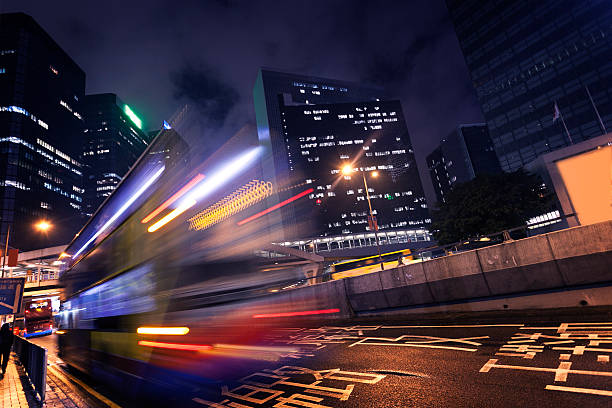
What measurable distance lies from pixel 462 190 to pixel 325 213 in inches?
3691

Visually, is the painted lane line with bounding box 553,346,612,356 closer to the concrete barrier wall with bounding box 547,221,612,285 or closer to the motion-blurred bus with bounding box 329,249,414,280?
the concrete barrier wall with bounding box 547,221,612,285

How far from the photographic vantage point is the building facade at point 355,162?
130 meters

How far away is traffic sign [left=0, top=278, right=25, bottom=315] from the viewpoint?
23.8 meters

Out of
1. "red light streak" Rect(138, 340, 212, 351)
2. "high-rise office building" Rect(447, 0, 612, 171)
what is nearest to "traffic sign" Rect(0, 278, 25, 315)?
"red light streak" Rect(138, 340, 212, 351)

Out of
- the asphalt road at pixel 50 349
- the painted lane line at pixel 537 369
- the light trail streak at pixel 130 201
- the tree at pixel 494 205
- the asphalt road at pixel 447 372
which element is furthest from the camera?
the tree at pixel 494 205

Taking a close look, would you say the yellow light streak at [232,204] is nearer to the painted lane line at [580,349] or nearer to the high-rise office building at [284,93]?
the painted lane line at [580,349]

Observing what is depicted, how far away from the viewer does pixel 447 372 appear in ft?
17.6

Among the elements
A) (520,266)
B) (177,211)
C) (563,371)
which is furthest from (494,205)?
(177,211)

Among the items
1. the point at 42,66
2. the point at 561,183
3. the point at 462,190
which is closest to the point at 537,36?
the point at 462,190

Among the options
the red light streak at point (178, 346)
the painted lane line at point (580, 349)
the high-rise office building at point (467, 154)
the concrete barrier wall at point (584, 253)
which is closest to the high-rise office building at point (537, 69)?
the high-rise office building at point (467, 154)

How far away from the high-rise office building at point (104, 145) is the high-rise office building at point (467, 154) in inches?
6328

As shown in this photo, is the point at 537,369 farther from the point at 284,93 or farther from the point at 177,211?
the point at 284,93

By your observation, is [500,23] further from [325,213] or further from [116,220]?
[116,220]

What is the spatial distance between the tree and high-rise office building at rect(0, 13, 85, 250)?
105135 millimetres
